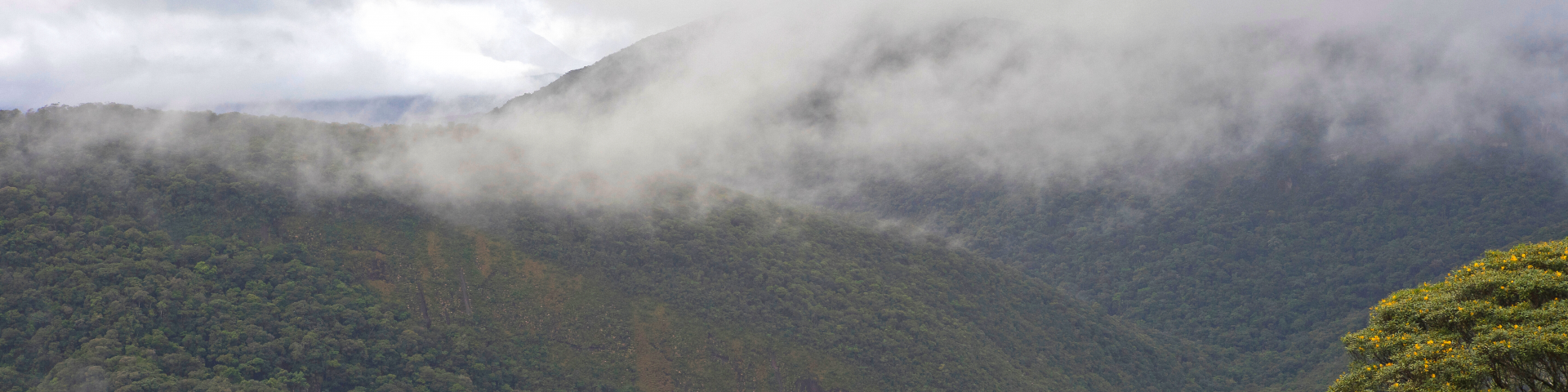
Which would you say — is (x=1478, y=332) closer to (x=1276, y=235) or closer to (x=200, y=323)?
(x=200, y=323)

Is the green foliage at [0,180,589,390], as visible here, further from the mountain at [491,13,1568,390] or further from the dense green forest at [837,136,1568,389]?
the dense green forest at [837,136,1568,389]

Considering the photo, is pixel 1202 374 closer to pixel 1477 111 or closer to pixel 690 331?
pixel 690 331

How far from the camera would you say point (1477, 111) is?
199m

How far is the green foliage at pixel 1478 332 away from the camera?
2734cm

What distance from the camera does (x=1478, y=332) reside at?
29.5 metres

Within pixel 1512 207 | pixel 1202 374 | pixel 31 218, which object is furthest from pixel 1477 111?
pixel 31 218

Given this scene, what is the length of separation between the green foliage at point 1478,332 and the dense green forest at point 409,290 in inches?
2820

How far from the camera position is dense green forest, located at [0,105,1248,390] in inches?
3029

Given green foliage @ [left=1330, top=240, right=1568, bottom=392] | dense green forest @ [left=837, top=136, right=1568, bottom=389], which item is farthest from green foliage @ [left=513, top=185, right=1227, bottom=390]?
green foliage @ [left=1330, top=240, right=1568, bottom=392]

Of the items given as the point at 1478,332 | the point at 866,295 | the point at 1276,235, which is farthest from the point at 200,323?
the point at 1276,235

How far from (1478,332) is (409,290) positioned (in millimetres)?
88891

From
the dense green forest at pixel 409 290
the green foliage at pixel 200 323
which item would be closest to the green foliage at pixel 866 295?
the dense green forest at pixel 409 290

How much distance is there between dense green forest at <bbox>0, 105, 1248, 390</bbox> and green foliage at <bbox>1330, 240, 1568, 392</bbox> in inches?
2820

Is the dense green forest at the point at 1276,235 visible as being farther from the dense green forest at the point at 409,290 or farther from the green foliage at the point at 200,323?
the green foliage at the point at 200,323
